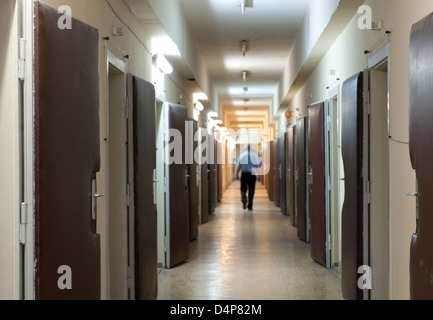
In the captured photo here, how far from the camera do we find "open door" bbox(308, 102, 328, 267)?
20.8 ft

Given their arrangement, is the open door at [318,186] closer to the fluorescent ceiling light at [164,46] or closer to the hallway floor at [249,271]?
the hallway floor at [249,271]

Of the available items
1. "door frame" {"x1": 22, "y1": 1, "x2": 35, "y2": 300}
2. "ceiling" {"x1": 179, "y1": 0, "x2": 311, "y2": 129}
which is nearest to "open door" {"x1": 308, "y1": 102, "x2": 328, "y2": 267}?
"ceiling" {"x1": 179, "y1": 0, "x2": 311, "y2": 129}

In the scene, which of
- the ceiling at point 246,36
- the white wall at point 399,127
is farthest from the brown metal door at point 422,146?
the ceiling at point 246,36

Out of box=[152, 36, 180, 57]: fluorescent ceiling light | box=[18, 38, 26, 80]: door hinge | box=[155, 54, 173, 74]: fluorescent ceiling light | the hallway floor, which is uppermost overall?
box=[152, 36, 180, 57]: fluorescent ceiling light

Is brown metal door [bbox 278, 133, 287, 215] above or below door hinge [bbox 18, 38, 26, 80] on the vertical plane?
below

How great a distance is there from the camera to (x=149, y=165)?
4762mm

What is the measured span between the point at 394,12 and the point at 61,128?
91.6 inches

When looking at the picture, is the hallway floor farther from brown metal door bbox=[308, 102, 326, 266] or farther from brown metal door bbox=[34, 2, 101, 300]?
brown metal door bbox=[34, 2, 101, 300]

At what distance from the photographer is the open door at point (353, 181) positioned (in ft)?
13.7

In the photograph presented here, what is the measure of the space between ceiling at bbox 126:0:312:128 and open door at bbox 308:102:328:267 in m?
1.49

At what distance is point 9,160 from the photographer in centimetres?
224
